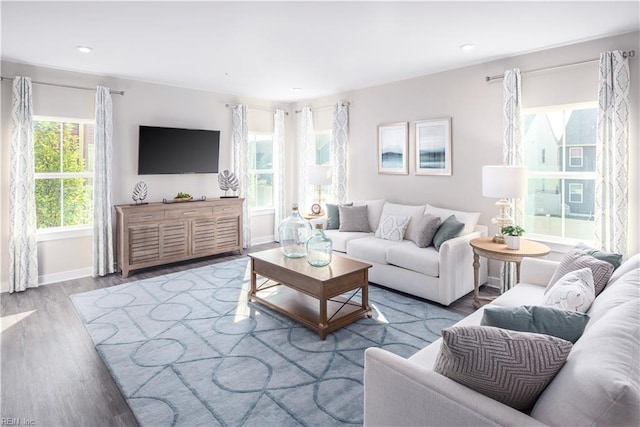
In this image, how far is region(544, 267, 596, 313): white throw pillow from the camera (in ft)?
6.50

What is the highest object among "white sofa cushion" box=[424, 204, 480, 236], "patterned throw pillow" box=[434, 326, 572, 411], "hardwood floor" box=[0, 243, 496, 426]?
"white sofa cushion" box=[424, 204, 480, 236]

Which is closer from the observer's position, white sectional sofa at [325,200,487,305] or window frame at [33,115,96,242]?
white sectional sofa at [325,200,487,305]

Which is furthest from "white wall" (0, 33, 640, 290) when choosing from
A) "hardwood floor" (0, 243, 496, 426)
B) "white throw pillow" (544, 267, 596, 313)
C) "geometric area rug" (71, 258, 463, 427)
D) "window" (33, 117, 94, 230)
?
"white throw pillow" (544, 267, 596, 313)

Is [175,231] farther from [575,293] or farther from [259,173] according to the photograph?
[575,293]

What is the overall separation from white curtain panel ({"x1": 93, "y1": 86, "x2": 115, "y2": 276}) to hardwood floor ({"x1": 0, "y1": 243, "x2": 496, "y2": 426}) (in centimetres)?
84

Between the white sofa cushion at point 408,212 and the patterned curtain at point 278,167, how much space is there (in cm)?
247

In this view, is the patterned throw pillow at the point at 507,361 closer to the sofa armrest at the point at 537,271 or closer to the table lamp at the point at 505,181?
the sofa armrest at the point at 537,271

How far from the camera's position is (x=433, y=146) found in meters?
4.96

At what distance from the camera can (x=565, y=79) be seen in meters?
3.83

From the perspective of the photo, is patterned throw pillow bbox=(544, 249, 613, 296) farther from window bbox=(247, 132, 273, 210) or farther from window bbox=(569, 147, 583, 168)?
window bbox=(247, 132, 273, 210)

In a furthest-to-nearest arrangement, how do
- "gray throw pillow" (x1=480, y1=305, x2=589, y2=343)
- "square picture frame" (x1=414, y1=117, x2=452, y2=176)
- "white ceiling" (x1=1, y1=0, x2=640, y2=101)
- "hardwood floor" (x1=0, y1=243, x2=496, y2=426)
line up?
"square picture frame" (x1=414, y1=117, x2=452, y2=176) → "white ceiling" (x1=1, y1=0, x2=640, y2=101) → "hardwood floor" (x1=0, y1=243, x2=496, y2=426) → "gray throw pillow" (x1=480, y1=305, x2=589, y2=343)

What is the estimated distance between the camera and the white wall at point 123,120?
4.41m

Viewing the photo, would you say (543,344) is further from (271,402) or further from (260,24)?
(260,24)

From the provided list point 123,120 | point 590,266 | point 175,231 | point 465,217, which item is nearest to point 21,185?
point 123,120
